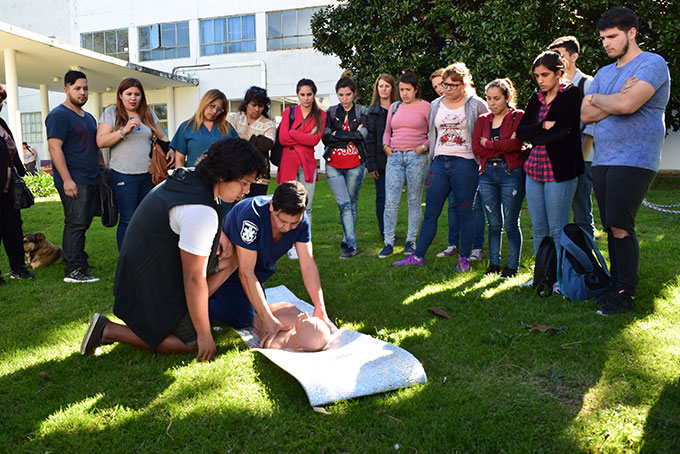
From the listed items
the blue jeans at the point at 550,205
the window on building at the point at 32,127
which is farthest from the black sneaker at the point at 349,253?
the window on building at the point at 32,127

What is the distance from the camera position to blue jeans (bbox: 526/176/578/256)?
4328mm

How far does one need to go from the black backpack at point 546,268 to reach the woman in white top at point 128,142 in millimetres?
3458

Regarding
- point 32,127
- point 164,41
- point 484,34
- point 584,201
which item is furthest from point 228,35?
point 584,201

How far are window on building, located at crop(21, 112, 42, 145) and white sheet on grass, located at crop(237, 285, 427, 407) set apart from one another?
89.6ft

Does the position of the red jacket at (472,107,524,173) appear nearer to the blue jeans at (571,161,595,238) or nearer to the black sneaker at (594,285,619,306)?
the blue jeans at (571,161,595,238)

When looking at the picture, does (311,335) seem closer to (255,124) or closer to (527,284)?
(527,284)

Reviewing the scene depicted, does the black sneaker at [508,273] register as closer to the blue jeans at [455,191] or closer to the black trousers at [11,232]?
the blue jeans at [455,191]

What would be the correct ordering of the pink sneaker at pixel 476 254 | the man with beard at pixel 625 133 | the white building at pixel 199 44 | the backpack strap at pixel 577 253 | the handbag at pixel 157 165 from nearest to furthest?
1. the man with beard at pixel 625 133
2. the backpack strap at pixel 577 253
3. the handbag at pixel 157 165
4. the pink sneaker at pixel 476 254
5. the white building at pixel 199 44

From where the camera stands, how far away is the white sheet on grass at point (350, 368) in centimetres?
275

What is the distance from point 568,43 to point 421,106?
1664 millimetres

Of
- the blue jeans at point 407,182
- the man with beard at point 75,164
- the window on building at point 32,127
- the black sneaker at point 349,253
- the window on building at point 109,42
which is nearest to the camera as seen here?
the man with beard at point 75,164

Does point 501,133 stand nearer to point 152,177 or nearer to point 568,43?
point 568,43

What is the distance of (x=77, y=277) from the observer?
5.18 m

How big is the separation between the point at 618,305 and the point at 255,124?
3.86 m
